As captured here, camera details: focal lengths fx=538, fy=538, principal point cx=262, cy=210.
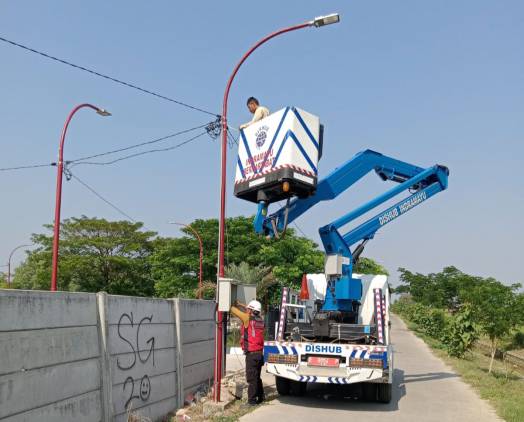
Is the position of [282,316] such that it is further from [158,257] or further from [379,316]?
[158,257]

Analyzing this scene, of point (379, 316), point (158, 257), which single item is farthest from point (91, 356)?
point (158, 257)

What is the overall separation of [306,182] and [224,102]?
254 centimetres

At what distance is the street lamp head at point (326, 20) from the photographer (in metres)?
9.98

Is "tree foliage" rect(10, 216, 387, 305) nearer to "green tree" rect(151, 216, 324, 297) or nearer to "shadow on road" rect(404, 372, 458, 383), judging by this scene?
"green tree" rect(151, 216, 324, 297)

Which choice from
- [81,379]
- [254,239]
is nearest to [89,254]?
[254,239]

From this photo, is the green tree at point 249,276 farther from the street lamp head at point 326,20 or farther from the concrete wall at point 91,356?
the street lamp head at point 326,20

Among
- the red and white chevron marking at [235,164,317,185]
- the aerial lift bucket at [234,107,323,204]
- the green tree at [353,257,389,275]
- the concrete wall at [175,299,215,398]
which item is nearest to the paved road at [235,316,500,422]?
the concrete wall at [175,299,215,398]

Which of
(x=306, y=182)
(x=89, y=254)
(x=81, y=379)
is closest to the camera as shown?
(x=81, y=379)

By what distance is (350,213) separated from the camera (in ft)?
37.8

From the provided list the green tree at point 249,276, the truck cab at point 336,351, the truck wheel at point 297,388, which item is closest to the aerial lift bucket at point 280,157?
the truck cab at point 336,351

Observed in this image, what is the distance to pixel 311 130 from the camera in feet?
31.1

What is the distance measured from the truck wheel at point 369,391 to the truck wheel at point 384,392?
0.32 ft

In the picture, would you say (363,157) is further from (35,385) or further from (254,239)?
(254,239)

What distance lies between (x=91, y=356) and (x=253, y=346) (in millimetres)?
3743
